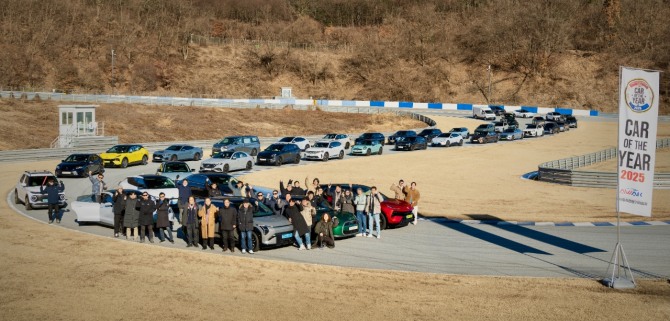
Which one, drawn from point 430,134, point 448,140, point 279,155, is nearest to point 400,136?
point 430,134

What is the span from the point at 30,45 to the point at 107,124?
60317mm

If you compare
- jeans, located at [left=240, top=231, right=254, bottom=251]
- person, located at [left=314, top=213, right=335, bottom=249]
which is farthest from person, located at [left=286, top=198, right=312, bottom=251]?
jeans, located at [left=240, top=231, right=254, bottom=251]

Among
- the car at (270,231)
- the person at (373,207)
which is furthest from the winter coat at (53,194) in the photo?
the person at (373,207)

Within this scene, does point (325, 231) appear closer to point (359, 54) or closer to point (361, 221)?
point (361, 221)

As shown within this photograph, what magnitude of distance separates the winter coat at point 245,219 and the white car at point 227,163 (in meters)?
20.2

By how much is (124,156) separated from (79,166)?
5.18 m

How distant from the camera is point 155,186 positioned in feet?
84.5

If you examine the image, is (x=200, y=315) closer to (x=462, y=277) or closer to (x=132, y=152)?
(x=462, y=277)

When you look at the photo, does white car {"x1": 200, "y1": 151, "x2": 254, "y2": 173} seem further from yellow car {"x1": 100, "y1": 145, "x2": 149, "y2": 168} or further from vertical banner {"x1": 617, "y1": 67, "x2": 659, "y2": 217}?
vertical banner {"x1": 617, "y1": 67, "x2": 659, "y2": 217}

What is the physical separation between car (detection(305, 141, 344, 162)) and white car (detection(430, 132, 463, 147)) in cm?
1198

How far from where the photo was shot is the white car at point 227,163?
127 feet

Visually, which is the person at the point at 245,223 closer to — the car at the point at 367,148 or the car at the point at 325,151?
the car at the point at 325,151

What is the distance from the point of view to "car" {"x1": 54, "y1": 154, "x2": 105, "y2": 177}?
118ft

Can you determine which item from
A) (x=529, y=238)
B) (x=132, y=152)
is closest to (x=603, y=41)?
(x=132, y=152)
